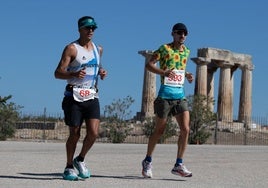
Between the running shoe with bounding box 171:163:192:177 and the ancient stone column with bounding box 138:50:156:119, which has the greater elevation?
the ancient stone column with bounding box 138:50:156:119

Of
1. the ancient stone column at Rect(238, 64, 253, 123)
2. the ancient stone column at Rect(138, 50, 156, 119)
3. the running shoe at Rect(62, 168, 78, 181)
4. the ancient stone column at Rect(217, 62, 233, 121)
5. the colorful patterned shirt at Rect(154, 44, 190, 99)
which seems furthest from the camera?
the ancient stone column at Rect(238, 64, 253, 123)

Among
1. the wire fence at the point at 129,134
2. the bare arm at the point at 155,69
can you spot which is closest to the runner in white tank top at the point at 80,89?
the bare arm at the point at 155,69

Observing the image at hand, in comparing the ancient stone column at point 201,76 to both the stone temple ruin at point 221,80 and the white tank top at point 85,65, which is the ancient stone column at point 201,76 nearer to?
the stone temple ruin at point 221,80

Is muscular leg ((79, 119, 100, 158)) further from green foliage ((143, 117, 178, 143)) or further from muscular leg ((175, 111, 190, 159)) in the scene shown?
green foliage ((143, 117, 178, 143))

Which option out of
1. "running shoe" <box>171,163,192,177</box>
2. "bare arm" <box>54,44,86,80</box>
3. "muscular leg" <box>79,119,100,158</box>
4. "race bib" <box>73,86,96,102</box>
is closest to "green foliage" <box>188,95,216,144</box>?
"running shoe" <box>171,163,192,177</box>

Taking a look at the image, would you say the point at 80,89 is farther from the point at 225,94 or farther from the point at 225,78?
the point at 225,94

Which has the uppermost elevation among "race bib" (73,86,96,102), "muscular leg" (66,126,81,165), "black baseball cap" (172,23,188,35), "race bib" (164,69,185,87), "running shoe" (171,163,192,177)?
"black baseball cap" (172,23,188,35)

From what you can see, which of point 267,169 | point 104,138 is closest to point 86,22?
point 267,169

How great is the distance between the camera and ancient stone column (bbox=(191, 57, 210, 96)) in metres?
52.3

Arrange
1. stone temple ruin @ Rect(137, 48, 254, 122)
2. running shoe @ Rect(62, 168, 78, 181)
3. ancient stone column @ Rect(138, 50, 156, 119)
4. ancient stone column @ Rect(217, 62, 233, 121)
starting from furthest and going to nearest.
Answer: ancient stone column @ Rect(217, 62, 233, 121)
stone temple ruin @ Rect(137, 48, 254, 122)
ancient stone column @ Rect(138, 50, 156, 119)
running shoe @ Rect(62, 168, 78, 181)

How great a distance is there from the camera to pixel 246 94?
56.2m

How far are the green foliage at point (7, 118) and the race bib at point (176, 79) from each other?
2432 centimetres

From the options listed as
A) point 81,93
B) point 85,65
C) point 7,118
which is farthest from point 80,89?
point 7,118

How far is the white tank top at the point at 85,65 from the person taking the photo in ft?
31.2
